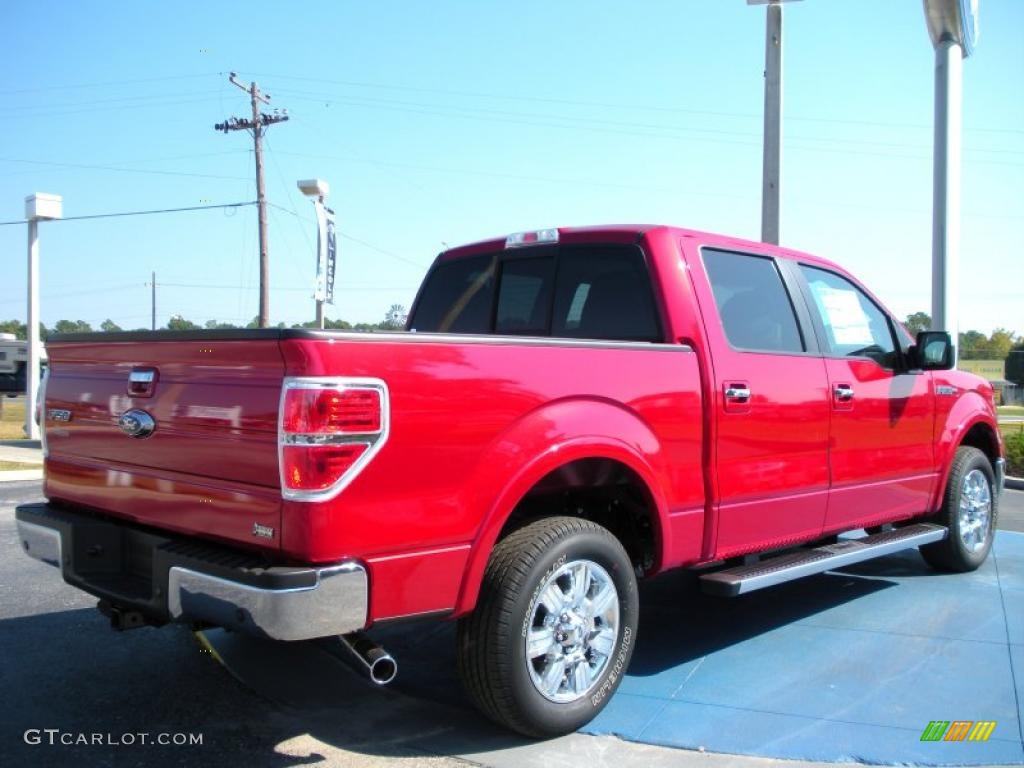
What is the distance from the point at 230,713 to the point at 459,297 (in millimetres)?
2501

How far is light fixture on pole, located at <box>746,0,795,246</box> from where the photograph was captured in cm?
1080

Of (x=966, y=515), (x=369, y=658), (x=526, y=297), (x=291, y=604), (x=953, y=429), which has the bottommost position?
(x=966, y=515)

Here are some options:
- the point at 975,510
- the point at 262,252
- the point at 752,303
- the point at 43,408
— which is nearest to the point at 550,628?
the point at 752,303

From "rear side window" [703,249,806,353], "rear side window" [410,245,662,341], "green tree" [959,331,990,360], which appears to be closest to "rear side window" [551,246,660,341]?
"rear side window" [410,245,662,341]

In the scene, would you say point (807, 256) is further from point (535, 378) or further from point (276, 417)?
point (276, 417)

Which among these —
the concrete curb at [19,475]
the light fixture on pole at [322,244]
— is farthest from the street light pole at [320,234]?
the concrete curb at [19,475]

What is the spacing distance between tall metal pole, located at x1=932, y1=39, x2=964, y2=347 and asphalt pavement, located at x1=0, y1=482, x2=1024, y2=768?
27.9 ft

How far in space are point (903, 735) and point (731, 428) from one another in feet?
4.69

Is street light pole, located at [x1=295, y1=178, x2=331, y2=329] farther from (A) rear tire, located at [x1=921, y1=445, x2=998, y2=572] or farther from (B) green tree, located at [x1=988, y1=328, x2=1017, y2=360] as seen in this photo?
(B) green tree, located at [x1=988, y1=328, x2=1017, y2=360]

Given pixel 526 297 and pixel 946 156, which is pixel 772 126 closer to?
pixel 946 156

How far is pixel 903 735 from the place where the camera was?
3.51 m

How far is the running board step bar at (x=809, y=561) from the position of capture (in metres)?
4.00

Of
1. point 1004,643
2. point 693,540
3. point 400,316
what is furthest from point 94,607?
point 1004,643

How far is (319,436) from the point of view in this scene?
8.71 ft
